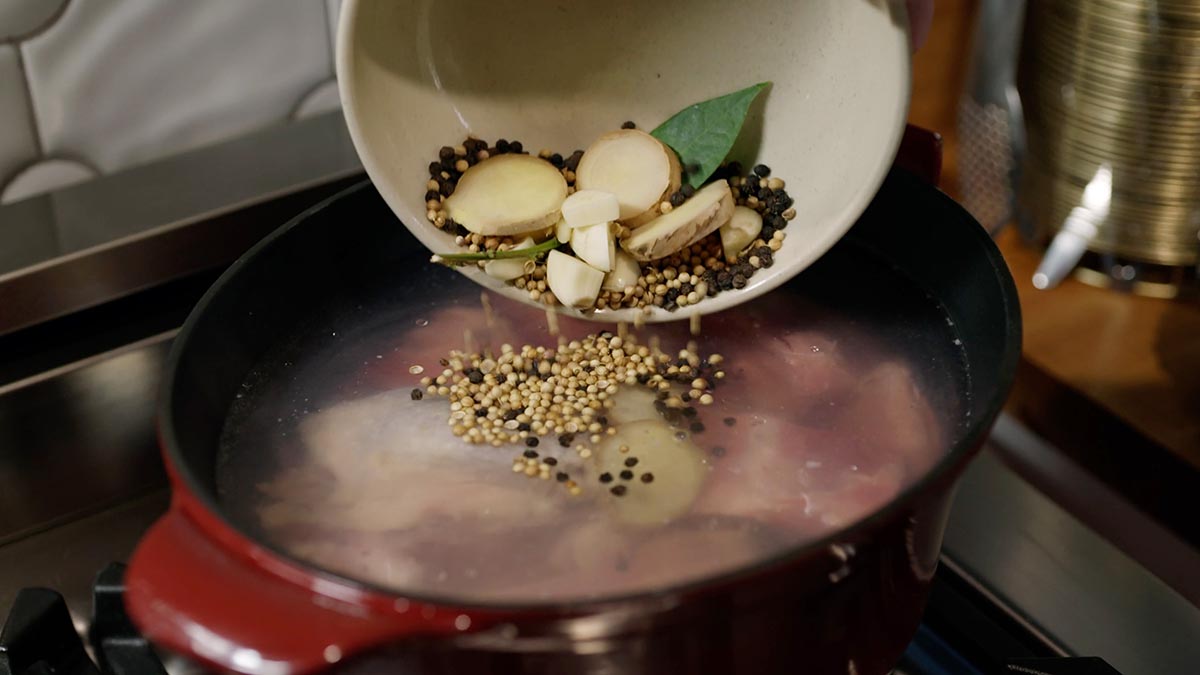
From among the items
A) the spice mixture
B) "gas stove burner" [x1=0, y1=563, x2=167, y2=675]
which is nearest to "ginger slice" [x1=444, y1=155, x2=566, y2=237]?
the spice mixture

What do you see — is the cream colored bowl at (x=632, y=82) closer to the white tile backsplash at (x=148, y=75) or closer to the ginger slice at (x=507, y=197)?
the ginger slice at (x=507, y=197)

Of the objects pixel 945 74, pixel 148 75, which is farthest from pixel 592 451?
pixel 945 74

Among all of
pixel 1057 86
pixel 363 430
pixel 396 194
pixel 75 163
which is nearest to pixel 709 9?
pixel 396 194

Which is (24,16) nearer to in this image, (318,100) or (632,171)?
(318,100)

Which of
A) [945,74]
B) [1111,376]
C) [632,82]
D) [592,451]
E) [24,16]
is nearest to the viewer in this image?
[592,451]

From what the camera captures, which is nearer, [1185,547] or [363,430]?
[363,430]

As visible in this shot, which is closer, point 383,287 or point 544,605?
point 544,605

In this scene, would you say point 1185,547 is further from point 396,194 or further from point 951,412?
point 396,194
